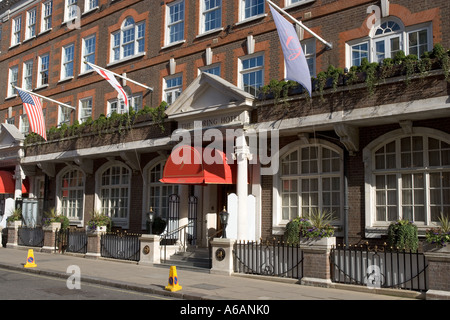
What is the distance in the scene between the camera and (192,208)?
59.3 ft

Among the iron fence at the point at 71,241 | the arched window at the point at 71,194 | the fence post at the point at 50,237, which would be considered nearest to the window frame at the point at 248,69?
the iron fence at the point at 71,241

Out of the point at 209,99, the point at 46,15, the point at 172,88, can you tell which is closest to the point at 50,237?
the point at 172,88

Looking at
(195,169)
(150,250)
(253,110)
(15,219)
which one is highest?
(253,110)

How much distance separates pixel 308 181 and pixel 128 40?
1176 cm

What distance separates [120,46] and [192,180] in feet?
33.3

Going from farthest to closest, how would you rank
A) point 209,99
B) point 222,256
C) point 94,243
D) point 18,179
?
1. point 18,179
2. point 94,243
3. point 209,99
4. point 222,256

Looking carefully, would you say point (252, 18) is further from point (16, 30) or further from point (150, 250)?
point (16, 30)

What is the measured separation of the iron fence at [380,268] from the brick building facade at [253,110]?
7.22 ft

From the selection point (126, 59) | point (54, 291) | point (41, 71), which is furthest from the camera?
point (41, 71)

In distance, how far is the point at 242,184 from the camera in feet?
49.4

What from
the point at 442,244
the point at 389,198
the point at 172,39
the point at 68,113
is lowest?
the point at 442,244

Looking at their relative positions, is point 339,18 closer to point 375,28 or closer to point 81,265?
point 375,28

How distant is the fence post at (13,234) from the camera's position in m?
23.1
